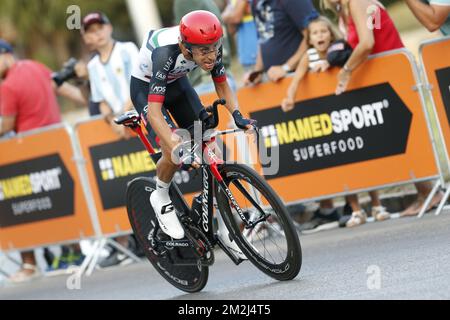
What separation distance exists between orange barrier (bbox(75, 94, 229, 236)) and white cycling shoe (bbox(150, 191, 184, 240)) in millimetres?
3312

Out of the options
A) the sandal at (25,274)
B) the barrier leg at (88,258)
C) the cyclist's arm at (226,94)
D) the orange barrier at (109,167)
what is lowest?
the sandal at (25,274)

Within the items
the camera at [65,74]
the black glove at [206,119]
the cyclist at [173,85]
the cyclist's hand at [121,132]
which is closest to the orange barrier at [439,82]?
A: the cyclist at [173,85]

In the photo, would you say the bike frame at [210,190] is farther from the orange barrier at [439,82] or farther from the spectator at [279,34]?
the spectator at [279,34]

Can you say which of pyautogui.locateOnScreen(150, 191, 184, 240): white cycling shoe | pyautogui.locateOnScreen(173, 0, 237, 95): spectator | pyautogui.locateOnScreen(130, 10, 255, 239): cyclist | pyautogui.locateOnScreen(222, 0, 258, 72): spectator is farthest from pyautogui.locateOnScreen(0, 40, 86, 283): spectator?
pyautogui.locateOnScreen(150, 191, 184, 240): white cycling shoe

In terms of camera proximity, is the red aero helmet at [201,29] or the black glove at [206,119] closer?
the red aero helmet at [201,29]

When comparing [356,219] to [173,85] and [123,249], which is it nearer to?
[123,249]

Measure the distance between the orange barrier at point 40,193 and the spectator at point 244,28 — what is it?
217 centimetres

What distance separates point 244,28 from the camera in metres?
12.5

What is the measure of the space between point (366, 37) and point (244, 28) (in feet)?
8.18

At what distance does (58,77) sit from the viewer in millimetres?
13172

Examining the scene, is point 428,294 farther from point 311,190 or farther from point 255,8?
point 255,8

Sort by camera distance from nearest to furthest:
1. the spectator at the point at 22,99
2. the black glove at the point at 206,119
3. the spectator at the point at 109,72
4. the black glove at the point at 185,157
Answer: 1. the black glove at the point at 185,157
2. the black glove at the point at 206,119
3. the spectator at the point at 109,72
4. the spectator at the point at 22,99

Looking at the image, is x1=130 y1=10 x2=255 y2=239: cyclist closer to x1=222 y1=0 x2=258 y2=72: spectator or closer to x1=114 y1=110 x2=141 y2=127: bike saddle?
x1=114 y1=110 x2=141 y2=127: bike saddle

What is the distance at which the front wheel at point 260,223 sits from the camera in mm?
7621
